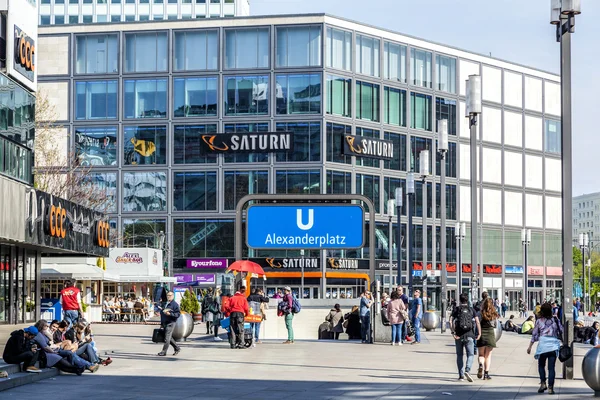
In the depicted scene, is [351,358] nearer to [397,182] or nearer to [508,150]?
[397,182]

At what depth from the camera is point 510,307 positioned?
98250mm

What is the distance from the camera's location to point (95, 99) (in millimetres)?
83312

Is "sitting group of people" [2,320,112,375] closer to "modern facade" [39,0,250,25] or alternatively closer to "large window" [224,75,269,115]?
"large window" [224,75,269,115]

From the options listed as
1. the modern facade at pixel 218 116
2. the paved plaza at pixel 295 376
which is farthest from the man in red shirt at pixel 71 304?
the modern facade at pixel 218 116

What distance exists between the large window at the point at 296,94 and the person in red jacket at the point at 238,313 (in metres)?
53.5

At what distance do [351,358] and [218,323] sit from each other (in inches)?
339

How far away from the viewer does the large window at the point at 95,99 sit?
83125 mm

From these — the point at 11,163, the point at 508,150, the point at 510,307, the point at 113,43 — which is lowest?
the point at 510,307

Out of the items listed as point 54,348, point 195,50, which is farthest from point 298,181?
point 54,348

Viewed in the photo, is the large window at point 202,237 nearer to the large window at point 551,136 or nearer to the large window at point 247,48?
the large window at point 247,48

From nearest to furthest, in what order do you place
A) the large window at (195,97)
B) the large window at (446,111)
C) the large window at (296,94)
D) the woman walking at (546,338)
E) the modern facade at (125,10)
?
the woman walking at (546,338)
the large window at (296,94)
the large window at (195,97)
the large window at (446,111)
the modern facade at (125,10)

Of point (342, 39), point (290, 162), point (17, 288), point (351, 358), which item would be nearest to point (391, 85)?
point (342, 39)

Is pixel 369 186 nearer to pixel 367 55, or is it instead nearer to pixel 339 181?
pixel 339 181

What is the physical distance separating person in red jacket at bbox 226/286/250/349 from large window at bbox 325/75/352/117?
176 feet
